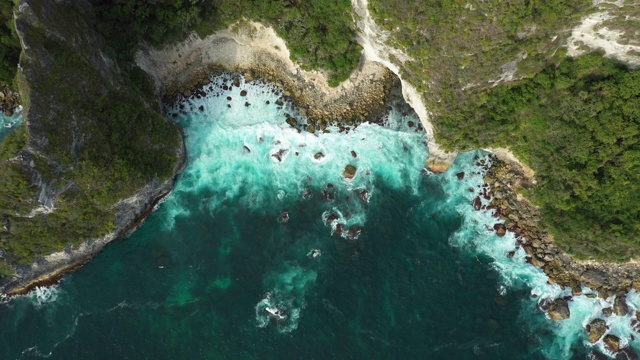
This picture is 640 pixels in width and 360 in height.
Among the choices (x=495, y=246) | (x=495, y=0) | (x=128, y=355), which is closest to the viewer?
(x=495, y=0)

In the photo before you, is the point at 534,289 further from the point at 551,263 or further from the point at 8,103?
the point at 8,103

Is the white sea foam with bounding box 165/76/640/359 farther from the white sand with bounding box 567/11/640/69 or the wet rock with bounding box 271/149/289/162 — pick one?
the white sand with bounding box 567/11/640/69

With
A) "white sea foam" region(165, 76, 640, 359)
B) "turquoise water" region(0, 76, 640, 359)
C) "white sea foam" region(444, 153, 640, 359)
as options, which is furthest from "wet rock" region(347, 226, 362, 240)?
"white sea foam" region(444, 153, 640, 359)

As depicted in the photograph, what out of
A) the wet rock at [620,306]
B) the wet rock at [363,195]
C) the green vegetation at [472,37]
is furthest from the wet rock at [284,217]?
the wet rock at [620,306]

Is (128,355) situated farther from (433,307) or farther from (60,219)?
(433,307)

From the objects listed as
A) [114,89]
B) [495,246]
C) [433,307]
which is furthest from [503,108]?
[114,89]

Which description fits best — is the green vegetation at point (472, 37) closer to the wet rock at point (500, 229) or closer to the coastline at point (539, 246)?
the coastline at point (539, 246)

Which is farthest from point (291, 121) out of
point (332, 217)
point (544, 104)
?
point (544, 104)
